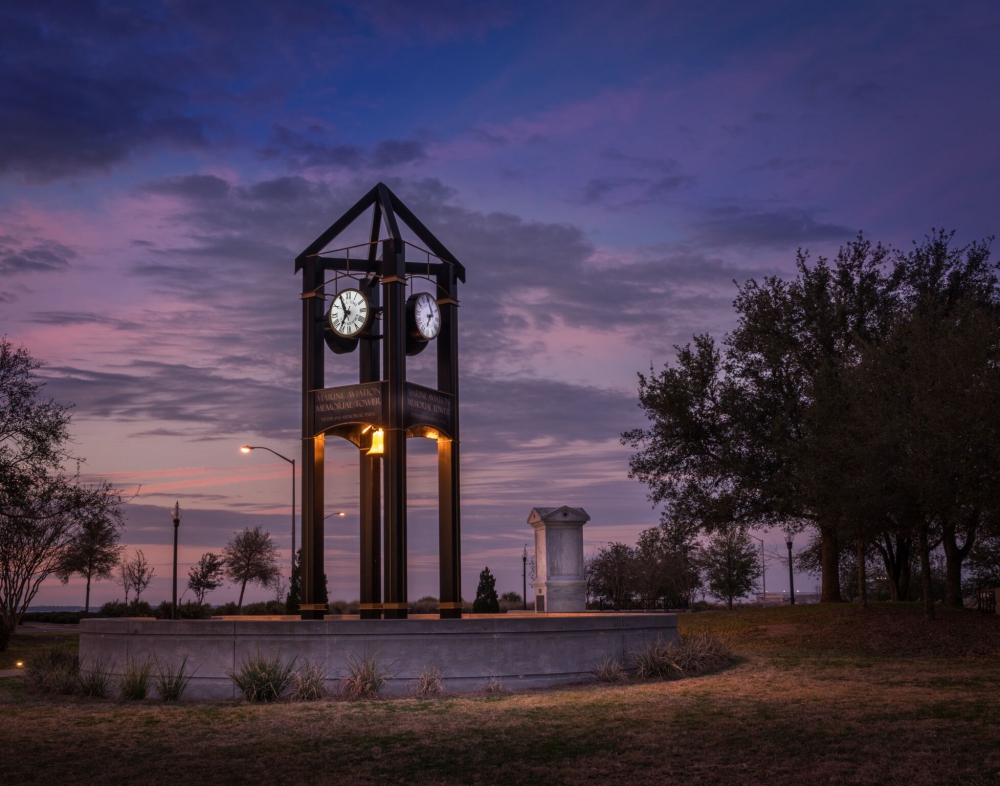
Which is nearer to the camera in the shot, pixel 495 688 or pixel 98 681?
pixel 495 688

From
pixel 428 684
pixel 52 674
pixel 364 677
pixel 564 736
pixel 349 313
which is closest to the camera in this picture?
pixel 564 736

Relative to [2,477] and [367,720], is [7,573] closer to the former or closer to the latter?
[2,477]

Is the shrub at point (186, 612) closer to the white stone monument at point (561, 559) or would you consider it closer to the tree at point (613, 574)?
the white stone monument at point (561, 559)

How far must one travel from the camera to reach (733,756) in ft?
36.0

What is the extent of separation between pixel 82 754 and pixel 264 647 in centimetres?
548

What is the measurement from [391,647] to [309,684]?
1549 mm

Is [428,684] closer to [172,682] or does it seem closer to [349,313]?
[172,682]

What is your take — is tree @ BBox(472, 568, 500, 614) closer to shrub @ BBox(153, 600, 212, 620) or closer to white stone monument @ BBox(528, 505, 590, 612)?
white stone monument @ BBox(528, 505, 590, 612)

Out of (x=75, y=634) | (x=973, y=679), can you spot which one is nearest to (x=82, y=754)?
(x=973, y=679)

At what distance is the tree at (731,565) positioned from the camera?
65.3 metres

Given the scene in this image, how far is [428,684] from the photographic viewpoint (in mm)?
16719

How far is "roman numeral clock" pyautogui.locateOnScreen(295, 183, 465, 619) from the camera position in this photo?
19.6 meters

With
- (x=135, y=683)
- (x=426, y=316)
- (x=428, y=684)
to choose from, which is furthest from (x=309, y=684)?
(x=426, y=316)

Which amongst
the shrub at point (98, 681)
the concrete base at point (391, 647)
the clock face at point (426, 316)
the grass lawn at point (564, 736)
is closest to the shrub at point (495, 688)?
the concrete base at point (391, 647)
